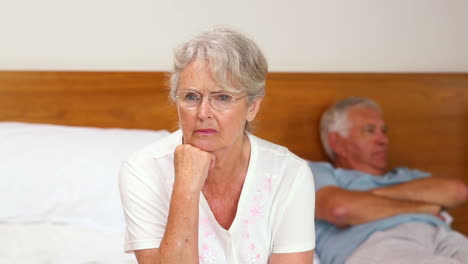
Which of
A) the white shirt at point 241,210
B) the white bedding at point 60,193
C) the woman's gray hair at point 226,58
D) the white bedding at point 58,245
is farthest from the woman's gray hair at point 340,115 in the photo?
the woman's gray hair at point 226,58

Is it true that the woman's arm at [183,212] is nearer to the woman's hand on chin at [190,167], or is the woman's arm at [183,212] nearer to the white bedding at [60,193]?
the woman's hand on chin at [190,167]

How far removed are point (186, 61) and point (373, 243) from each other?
3.53ft

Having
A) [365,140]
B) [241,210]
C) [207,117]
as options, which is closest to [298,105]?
[365,140]

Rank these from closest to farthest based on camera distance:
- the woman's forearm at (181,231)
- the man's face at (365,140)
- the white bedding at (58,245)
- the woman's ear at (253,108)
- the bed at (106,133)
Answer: the woman's forearm at (181,231) → the woman's ear at (253,108) → the white bedding at (58,245) → the bed at (106,133) → the man's face at (365,140)

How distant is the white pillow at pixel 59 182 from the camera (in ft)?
7.18

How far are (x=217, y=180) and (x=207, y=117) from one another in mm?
231

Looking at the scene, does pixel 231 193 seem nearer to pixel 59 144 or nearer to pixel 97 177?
pixel 97 177

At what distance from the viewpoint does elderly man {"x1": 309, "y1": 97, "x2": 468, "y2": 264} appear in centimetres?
223

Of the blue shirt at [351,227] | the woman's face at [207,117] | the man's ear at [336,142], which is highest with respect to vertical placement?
the woman's face at [207,117]

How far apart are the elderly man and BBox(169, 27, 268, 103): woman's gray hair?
89 cm

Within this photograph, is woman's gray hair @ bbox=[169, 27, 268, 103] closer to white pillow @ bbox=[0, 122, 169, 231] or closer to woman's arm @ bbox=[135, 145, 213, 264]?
woman's arm @ bbox=[135, 145, 213, 264]

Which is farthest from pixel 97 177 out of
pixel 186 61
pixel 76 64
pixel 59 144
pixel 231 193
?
pixel 186 61

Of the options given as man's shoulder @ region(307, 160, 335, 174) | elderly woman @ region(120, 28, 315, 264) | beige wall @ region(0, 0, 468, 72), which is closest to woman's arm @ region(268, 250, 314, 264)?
elderly woman @ region(120, 28, 315, 264)

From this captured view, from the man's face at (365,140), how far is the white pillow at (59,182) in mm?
897
